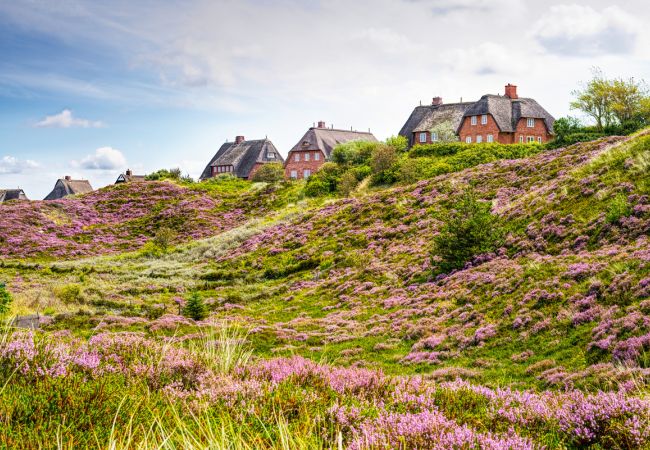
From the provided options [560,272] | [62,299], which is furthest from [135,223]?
[560,272]

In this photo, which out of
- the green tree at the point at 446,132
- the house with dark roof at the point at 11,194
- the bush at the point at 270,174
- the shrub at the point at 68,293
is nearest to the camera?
the shrub at the point at 68,293

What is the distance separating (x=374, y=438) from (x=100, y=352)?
15.0ft

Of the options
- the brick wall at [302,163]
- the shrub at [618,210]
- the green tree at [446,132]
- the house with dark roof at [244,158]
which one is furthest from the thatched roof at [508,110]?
the shrub at [618,210]

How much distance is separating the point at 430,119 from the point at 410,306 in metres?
69.4

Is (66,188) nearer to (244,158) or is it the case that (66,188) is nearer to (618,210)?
(244,158)

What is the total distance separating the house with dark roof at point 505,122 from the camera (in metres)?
76.4

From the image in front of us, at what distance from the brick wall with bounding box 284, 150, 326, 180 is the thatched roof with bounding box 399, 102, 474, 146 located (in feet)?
51.8

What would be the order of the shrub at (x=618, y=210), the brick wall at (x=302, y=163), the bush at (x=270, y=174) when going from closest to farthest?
1. the shrub at (x=618, y=210)
2. the bush at (x=270, y=174)
3. the brick wall at (x=302, y=163)

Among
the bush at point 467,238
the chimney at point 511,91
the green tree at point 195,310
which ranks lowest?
the green tree at point 195,310

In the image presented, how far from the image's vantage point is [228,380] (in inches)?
235

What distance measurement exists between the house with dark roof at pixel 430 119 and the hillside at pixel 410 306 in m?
36.7

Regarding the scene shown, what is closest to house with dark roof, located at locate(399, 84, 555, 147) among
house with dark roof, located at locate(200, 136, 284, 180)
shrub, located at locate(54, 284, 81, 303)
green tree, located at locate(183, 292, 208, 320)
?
house with dark roof, located at locate(200, 136, 284, 180)

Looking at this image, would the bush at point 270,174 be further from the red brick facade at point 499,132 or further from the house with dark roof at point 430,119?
the red brick facade at point 499,132

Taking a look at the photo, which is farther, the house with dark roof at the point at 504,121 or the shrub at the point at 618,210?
the house with dark roof at the point at 504,121
